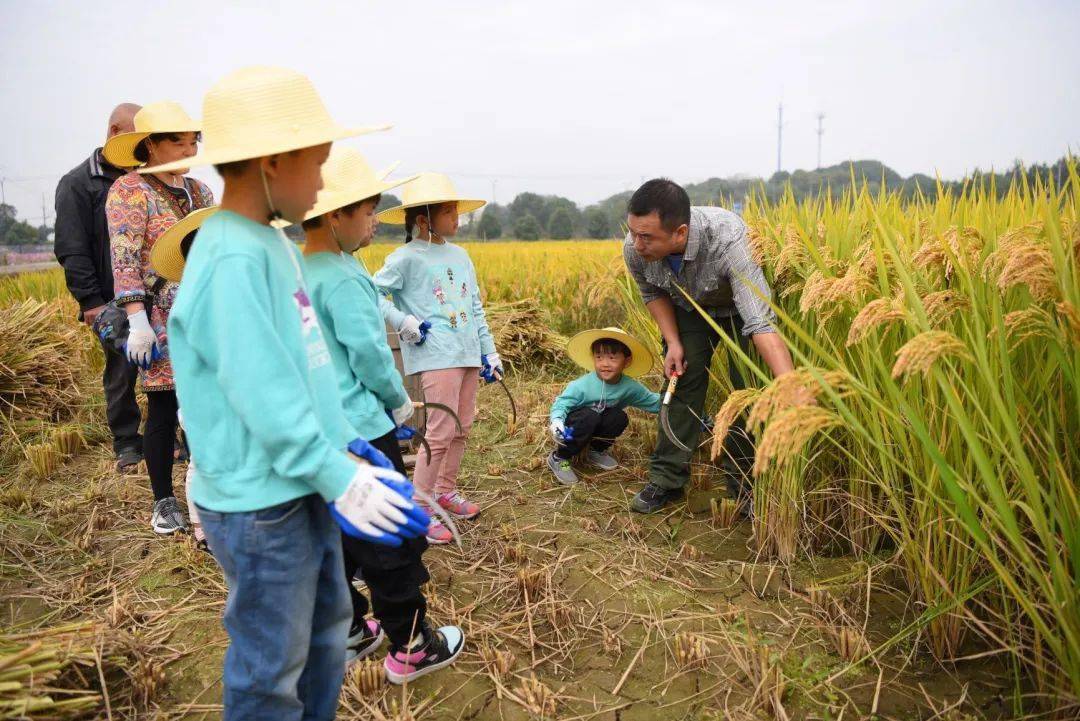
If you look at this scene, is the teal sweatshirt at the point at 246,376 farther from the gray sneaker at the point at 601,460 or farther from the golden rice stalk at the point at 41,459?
the golden rice stalk at the point at 41,459

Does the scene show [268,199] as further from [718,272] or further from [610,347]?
[610,347]

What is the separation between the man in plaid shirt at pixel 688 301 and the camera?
282cm

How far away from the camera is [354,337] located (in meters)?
2.03

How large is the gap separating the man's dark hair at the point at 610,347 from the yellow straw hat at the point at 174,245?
2196mm

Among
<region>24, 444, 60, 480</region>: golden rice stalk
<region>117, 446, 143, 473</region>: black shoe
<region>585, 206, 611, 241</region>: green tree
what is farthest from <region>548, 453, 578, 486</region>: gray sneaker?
<region>585, 206, 611, 241</region>: green tree

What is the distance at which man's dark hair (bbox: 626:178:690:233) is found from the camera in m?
2.81

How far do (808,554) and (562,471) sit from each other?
1.45 meters

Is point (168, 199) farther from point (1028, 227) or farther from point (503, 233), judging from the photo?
point (503, 233)

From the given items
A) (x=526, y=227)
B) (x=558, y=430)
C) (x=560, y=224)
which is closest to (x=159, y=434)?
(x=558, y=430)

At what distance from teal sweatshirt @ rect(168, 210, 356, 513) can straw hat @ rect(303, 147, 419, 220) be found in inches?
24.2

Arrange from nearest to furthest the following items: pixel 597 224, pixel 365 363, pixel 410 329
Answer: pixel 365 363, pixel 410 329, pixel 597 224

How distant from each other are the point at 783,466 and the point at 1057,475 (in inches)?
40.6

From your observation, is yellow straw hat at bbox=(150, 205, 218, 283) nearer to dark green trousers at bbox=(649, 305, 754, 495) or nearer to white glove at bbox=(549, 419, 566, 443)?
white glove at bbox=(549, 419, 566, 443)

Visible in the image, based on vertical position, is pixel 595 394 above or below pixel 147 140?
below
